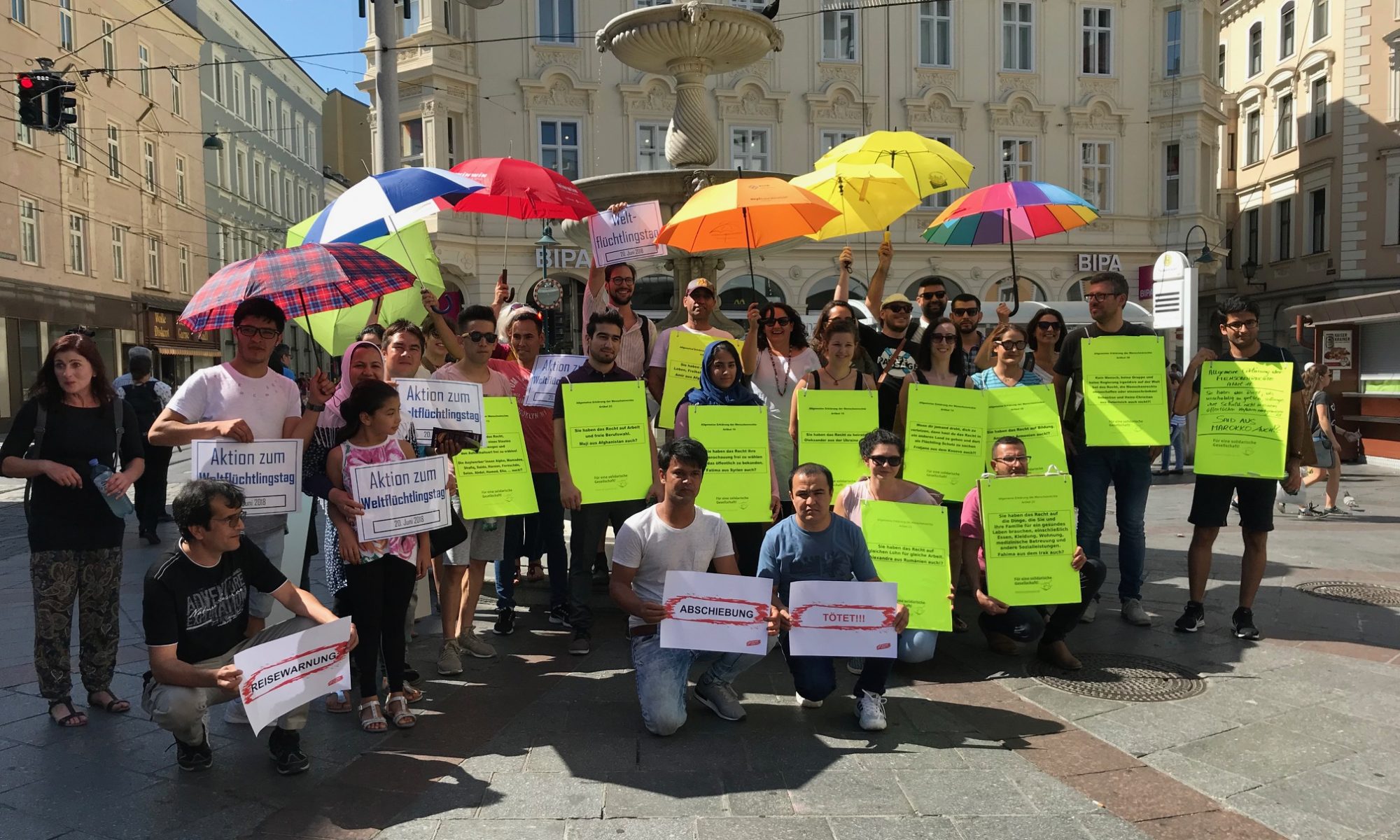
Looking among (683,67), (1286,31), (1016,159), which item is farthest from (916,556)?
(1286,31)

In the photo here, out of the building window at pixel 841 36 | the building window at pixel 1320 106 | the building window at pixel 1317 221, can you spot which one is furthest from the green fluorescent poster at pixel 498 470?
the building window at pixel 1320 106

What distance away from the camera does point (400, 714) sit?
455 cm

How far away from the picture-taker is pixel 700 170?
8.70 metres

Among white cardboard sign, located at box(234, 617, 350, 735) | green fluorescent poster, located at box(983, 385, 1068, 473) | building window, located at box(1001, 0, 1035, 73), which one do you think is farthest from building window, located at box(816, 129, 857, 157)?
white cardboard sign, located at box(234, 617, 350, 735)

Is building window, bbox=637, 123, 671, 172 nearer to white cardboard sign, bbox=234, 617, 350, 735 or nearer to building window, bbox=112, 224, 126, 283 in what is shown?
building window, bbox=112, 224, 126, 283

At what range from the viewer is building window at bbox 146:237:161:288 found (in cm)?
3331

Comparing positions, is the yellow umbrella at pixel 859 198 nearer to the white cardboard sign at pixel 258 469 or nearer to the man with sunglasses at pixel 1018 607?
the man with sunglasses at pixel 1018 607

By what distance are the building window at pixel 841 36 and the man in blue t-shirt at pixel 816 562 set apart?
2593 cm

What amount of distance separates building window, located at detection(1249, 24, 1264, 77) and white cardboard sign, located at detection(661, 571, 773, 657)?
40016 millimetres

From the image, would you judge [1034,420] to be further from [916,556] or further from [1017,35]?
[1017,35]

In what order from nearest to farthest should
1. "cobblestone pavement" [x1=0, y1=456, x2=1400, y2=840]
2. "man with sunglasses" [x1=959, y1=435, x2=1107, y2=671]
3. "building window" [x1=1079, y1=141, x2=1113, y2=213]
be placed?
"cobblestone pavement" [x1=0, y1=456, x2=1400, y2=840]
"man with sunglasses" [x1=959, y1=435, x2=1107, y2=671]
"building window" [x1=1079, y1=141, x2=1113, y2=213]

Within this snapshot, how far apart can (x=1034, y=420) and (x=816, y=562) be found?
1730mm

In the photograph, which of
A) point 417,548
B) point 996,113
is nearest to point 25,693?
point 417,548

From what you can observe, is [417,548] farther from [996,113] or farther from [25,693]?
[996,113]
